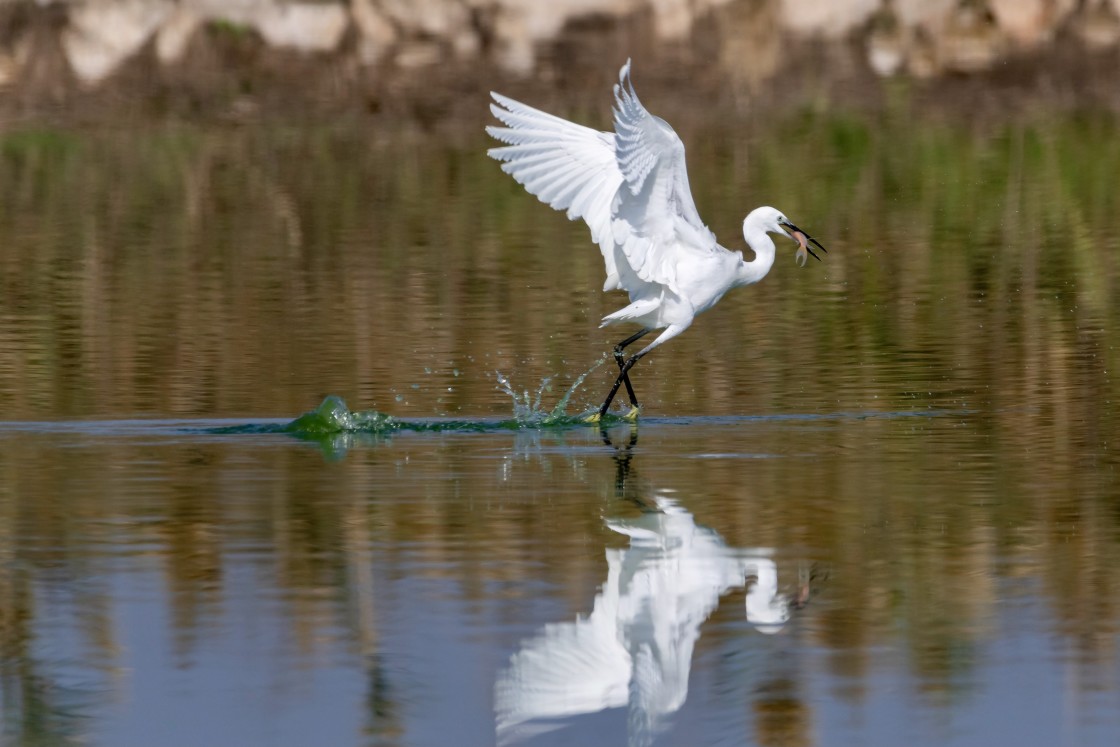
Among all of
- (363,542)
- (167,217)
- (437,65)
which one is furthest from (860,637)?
(437,65)

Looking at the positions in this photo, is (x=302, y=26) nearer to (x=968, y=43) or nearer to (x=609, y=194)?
(x=968, y=43)

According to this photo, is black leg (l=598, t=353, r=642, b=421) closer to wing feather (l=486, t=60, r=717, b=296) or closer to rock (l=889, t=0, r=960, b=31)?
wing feather (l=486, t=60, r=717, b=296)

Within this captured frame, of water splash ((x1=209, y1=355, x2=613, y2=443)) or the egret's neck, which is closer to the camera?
water splash ((x1=209, y1=355, x2=613, y2=443))

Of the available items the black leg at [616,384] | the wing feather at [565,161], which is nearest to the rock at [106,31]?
the wing feather at [565,161]

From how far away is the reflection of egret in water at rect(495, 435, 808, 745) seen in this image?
20.9 ft

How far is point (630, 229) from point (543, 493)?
8.91 feet

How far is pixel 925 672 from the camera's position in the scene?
667 centimetres

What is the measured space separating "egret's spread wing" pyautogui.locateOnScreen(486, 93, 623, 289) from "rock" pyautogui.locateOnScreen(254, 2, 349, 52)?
72.1 ft

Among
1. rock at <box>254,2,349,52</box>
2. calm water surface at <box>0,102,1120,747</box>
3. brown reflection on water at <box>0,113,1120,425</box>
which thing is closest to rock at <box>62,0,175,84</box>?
rock at <box>254,2,349,52</box>

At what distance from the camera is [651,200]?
11.9 metres

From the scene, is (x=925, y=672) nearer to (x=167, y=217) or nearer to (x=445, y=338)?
(x=445, y=338)

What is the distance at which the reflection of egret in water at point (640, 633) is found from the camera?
6.38 m

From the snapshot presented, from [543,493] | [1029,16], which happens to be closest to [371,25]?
[1029,16]

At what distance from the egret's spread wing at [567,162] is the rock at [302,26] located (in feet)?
72.1
